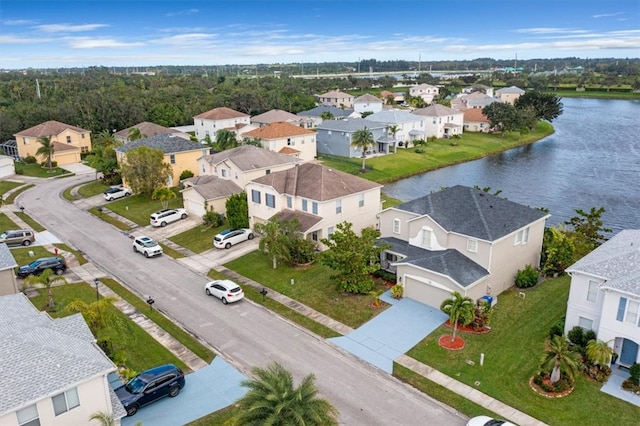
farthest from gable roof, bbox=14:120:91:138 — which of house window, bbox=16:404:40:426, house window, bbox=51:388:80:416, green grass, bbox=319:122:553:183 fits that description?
house window, bbox=16:404:40:426

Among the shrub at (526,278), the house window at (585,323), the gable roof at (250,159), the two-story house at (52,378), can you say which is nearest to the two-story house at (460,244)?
the shrub at (526,278)

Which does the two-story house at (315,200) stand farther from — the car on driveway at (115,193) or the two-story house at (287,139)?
the two-story house at (287,139)

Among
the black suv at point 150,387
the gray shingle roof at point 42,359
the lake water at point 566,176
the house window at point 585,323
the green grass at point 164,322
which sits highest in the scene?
the gray shingle roof at point 42,359

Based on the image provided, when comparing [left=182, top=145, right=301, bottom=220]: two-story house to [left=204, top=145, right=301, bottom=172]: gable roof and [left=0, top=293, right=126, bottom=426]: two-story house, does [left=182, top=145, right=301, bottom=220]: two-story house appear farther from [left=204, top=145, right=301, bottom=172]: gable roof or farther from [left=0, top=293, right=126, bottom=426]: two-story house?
[left=0, top=293, right=126, bottom=426]: two-story house

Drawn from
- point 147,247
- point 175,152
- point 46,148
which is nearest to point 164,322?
point 147,247

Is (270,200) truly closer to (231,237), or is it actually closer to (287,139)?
(231,237)

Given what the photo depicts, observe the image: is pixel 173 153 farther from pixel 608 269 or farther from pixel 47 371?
pixel 608 269

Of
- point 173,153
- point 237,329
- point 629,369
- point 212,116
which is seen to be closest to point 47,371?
point 237,329

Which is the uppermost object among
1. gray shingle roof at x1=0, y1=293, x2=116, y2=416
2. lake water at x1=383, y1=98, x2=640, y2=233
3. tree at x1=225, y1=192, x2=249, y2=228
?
gray shingle roof at x1=0, y1=293, x2=116, y2=416
